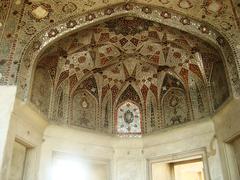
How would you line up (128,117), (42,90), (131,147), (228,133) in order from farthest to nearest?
(128,117), (131,147), (42,90), (228,133)

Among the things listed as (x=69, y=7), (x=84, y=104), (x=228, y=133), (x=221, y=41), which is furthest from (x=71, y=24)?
(x=228, y=133)

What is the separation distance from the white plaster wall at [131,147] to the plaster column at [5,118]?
1407 mm

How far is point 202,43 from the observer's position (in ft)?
21.9

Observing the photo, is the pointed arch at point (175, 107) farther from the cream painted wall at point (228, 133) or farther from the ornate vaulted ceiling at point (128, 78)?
the cream painted wall at point (228, 133)

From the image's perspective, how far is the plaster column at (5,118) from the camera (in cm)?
500

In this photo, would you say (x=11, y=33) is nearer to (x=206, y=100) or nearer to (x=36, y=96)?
(x=36, y=96)

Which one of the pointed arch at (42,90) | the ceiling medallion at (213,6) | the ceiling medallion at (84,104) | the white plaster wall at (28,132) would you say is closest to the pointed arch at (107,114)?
the ceiling medallion at (84,104)

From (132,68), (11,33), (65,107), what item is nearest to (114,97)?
(132,68)

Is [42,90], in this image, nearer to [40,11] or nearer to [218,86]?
[40,11]

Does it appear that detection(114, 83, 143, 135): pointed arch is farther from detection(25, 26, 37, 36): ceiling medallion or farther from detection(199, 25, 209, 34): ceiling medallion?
detection(25, 26, 37, 36): ceiling medallion

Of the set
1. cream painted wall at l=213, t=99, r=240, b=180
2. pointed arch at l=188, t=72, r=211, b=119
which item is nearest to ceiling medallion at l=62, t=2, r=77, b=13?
pointed arch at l=188, t=72, r=211, b=119

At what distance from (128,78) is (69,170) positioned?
2.78 m

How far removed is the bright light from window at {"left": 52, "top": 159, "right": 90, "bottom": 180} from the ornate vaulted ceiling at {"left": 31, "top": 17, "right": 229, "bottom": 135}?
0.89 meters

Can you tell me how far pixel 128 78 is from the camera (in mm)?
8164
